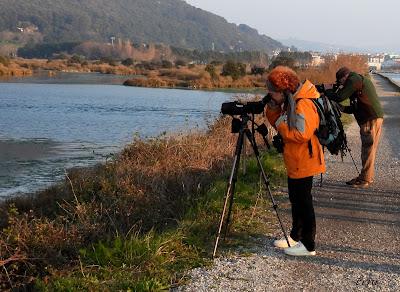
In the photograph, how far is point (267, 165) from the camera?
32.7 ft

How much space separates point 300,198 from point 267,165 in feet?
14.1

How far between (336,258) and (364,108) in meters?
3.43

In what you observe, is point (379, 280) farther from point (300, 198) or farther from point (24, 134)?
point (24, 134)

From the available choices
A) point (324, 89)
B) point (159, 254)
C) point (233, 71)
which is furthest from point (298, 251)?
point (233, 71)

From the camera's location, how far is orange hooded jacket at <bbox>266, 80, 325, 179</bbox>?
519 centimetres

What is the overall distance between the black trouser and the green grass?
2.37ft

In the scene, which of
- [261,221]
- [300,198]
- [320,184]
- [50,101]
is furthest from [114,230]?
[50,101]

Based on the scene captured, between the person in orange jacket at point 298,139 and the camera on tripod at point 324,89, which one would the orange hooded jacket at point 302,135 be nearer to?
the person in orange jacket at point 298,139

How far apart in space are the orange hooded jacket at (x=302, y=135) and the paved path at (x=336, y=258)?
3.14 feet

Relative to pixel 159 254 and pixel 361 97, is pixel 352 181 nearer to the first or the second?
pixel 361 97

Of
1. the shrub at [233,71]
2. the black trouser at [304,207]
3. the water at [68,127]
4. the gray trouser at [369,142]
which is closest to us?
the black trouser at [304,207]

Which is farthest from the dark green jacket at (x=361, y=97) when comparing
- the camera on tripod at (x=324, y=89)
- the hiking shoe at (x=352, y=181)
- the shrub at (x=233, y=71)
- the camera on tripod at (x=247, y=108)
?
the shrub at (x=233, y=71)

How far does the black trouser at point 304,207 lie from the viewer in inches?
220

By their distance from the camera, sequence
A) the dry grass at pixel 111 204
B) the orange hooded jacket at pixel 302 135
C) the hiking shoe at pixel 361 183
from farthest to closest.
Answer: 1. the hiking shoe at pixel 361 183
2. the dry grass at pixel 111 204
3. the orange hooded jacket at pixel 302 135
